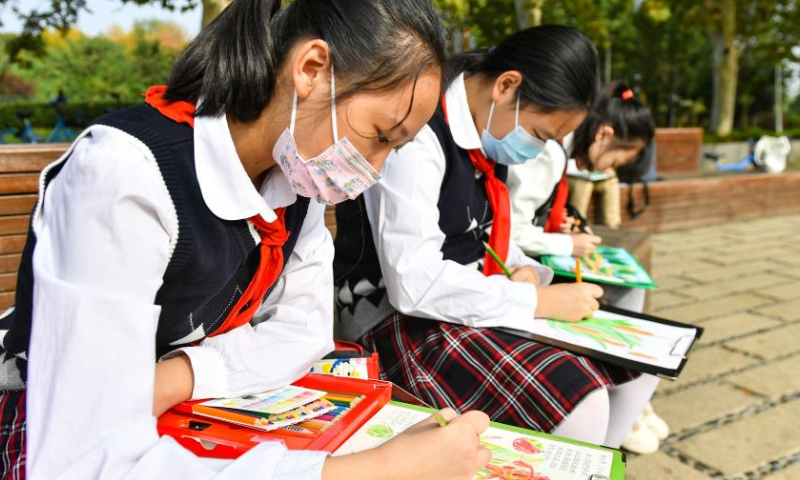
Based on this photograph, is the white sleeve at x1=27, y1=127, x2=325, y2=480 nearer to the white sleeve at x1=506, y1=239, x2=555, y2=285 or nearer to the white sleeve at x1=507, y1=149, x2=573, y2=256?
the white sleeve at x1=506, y1=239, x2=555, y2=285

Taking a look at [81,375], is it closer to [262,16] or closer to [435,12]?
[262,16]

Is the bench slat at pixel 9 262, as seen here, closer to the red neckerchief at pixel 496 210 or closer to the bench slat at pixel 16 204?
the bench slat at pixel 16 204

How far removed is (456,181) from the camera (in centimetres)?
202

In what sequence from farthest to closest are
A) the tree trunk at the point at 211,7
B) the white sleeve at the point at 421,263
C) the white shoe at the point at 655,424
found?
the tree trunk at the point at 211,7 < the white shoe at the point at 655,424 < the white sleeve at the point at 421,263

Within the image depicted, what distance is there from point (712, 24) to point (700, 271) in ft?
46.7

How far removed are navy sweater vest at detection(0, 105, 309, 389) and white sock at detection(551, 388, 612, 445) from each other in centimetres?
84

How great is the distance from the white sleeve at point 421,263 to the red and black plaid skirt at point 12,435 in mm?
896

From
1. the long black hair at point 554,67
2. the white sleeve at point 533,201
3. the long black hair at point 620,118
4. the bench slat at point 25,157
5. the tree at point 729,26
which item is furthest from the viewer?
the tree at point 729,26

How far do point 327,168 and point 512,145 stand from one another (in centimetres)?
98

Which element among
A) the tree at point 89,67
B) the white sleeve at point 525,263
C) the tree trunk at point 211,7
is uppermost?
the tree at point 89,67

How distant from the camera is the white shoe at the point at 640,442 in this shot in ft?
7.68

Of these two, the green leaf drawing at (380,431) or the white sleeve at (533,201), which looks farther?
the white sleeve at (533,201)

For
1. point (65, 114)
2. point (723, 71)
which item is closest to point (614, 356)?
point (65, 114)

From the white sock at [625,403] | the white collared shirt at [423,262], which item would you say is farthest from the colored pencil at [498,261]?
the white sock at [625,403]
